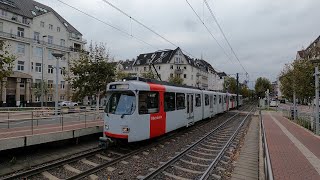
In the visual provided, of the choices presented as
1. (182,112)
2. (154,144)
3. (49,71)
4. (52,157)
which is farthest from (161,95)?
(49,71)

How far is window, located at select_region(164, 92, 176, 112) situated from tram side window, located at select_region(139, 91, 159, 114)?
1060mm

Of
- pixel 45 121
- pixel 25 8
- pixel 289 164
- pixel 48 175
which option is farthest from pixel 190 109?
pixel 25 8

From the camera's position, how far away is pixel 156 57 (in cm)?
7919

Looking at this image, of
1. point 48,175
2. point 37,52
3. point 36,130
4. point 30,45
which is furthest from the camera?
point 37,52

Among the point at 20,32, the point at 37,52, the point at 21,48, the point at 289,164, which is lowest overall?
the point at 289,164

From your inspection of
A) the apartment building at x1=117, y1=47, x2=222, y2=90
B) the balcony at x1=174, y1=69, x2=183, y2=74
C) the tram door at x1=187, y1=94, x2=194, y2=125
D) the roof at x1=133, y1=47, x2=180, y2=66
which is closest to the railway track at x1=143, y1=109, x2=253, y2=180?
the tram door at x1=187, y1=94, x2=194, y2=125

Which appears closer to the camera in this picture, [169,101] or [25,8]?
[169,101]

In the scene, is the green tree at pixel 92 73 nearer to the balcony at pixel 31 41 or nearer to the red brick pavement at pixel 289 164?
the red brick pavement at pixel 289 164

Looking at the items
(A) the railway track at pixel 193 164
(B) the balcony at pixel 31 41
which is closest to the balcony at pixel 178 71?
(B) the balcony at pixel 31 41

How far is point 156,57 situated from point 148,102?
68.3 m

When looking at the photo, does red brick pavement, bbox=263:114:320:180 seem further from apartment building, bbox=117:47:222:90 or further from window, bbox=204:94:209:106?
apartment building, bbox=117:47:222:90

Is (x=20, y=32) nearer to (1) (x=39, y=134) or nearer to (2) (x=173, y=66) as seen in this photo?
(2) (x=173, y=66)

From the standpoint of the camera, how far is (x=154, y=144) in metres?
12.5

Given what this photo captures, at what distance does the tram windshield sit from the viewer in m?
11.0
